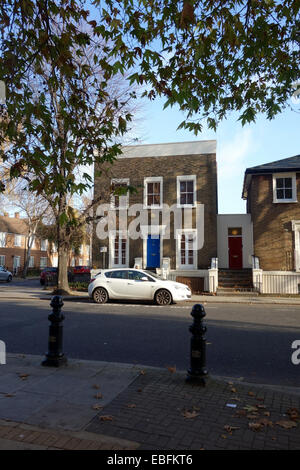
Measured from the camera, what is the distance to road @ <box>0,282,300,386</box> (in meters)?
6.00

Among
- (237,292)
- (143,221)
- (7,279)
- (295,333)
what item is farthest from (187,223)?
(7,279)

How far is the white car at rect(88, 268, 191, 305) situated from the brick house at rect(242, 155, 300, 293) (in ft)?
23.8

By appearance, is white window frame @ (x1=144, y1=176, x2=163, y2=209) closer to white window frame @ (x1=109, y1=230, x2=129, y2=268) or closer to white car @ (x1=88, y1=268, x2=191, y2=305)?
white window frame @ (x1=109, y1=230, x2=129, y2=268)

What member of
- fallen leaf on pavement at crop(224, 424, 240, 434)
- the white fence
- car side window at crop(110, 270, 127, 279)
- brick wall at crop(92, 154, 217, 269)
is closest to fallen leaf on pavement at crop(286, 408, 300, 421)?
fallen leaf on pavement at crop(224, 424, 240, 434)

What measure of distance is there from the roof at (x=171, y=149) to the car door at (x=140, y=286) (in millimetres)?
10215

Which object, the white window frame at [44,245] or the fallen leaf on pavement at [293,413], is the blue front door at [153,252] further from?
the white window frame at [44,245]

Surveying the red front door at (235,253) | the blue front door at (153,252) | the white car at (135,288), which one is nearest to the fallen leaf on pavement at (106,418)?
the white car at (135,288)

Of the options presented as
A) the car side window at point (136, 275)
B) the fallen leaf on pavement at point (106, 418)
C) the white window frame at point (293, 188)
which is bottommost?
the fallen leaf on pavement at point (106, 418)

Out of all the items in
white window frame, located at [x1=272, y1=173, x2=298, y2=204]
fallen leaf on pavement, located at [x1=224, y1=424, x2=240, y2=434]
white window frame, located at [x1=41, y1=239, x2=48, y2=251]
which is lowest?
fallen leaf on pavement, located at [x1=224, y1=424, x2=240, y2=434]

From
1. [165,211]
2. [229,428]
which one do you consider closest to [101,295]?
[165,211]

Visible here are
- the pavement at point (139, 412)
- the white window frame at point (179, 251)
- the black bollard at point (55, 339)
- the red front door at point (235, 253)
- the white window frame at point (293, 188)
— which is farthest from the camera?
the red front door at point (235, 253)

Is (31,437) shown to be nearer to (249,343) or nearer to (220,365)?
(220,365)

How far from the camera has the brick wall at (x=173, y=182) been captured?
21.8 meters

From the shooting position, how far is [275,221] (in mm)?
20422
